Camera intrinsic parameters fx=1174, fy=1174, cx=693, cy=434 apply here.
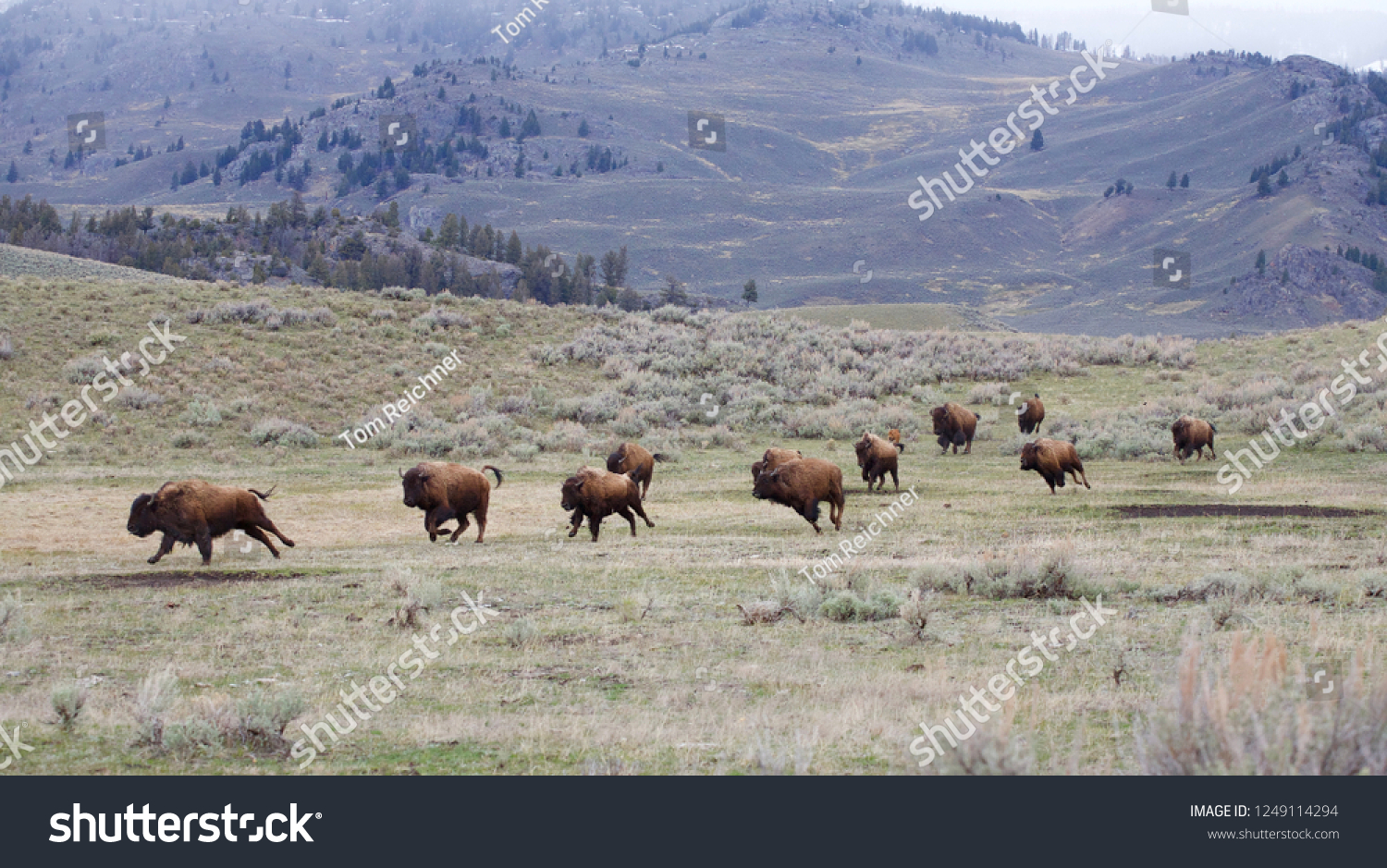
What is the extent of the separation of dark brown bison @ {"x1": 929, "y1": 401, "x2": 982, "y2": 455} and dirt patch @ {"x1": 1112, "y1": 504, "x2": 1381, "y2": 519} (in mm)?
12114

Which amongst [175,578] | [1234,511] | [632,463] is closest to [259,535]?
[175,578]

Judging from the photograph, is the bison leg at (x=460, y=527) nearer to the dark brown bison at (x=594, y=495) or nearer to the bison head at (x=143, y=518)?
the dark brown bison at (x=594, y=495)

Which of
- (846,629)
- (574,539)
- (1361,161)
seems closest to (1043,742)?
(846,629)

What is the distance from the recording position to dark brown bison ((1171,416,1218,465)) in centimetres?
2897

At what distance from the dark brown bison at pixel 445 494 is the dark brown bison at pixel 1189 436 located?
59.5 ft

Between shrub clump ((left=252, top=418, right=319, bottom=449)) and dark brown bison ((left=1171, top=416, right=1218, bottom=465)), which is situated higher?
dark brown bison ((left=1171, top=416, right=1218, bottom=465))

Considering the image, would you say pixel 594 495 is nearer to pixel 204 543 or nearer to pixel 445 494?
pixel 445 494

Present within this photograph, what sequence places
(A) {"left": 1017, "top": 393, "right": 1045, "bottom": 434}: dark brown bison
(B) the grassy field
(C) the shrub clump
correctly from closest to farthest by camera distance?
(B) the grassy field → (C) the shrub clump → (A) {"left": 1017, "top": 393, "right": 1045, "bottom": 434}: dark brown bison

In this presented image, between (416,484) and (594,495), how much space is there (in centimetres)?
284

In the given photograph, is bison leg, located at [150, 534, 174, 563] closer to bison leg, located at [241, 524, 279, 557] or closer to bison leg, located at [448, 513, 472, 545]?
bison leg, located at [241, 524, 279, 557]

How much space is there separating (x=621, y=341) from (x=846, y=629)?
41.6 metres

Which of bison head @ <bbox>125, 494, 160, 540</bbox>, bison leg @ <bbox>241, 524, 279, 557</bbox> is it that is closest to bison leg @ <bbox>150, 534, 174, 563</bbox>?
bison head @ <bbox>125, 494, 160, 540</bbox>

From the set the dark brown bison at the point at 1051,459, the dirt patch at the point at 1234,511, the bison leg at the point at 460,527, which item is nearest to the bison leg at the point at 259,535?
the bison leg at the point at 460,527

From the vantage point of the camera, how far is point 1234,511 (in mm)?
19984
